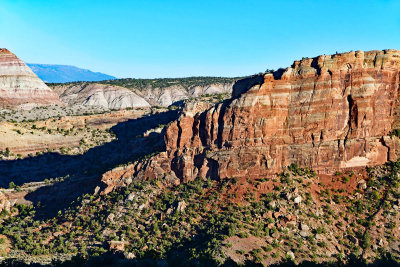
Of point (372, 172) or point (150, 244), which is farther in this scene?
point (372, 172)

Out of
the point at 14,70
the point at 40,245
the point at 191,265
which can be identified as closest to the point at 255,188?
the point at 191,265

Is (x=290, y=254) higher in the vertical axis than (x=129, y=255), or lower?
higher

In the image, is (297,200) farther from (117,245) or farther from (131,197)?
(117,245)

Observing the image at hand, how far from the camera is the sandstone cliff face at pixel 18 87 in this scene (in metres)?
126

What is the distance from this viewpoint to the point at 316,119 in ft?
158

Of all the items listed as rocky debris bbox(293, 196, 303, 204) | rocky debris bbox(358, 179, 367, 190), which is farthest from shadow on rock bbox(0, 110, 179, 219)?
rocky debris bbox(358, 179, 367, 190)

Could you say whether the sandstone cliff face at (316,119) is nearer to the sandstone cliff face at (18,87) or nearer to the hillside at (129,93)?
the sandstone cliff face at (18,87)

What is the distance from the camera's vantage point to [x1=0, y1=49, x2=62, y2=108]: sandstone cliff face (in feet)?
413

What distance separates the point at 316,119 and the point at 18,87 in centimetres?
11257

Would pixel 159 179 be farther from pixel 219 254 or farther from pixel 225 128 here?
pixel 219 254

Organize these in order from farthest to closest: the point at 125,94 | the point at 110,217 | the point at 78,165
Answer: the point at 125,94, the point at 78,165, the point at 110,217

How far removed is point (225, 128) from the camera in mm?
50625

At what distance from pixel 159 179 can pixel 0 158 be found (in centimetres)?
4771

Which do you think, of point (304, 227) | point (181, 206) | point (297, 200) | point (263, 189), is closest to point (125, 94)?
point (181, 206)
